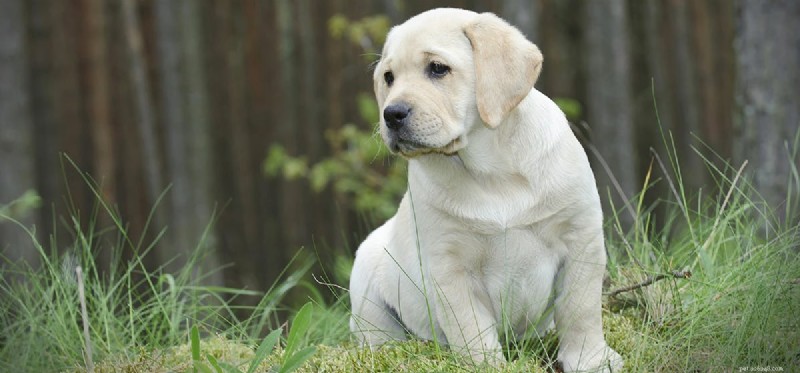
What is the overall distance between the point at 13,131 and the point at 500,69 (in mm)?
6911

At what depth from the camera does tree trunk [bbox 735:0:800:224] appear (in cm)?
513

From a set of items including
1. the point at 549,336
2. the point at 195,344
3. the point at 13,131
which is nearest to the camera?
the point at 195,344

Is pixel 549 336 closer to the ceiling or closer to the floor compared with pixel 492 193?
closer to the floor

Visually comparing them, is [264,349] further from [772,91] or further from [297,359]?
[772,91]

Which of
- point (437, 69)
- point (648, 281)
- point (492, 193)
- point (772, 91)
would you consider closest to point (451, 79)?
point (437, 69)

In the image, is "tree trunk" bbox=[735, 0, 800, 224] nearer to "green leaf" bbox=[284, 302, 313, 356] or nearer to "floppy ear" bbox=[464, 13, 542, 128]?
"floppy ear" bbox=[464, 13, 542, 128]

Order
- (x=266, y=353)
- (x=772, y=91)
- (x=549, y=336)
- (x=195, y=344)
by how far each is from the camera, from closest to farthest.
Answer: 1. (x=195, y=344)
2. (x=266, y=353)
3. (x=549, y=336)
4. (x=772, y=91)

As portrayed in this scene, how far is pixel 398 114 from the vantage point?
9.98 ft

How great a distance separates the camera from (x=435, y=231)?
3.15 metres

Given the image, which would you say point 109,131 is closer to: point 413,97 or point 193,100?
point 193,100

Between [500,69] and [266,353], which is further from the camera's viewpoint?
[500,69]

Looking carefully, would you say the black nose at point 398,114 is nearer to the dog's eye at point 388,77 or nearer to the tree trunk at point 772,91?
the dog's eye at point 388,77

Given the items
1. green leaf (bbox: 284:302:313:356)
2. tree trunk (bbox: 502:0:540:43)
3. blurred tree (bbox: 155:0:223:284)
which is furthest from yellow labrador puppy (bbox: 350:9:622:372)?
blurred tree (bbox: 155:0:223:284)

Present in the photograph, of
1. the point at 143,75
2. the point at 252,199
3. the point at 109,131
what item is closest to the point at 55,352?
the point at 143,75
